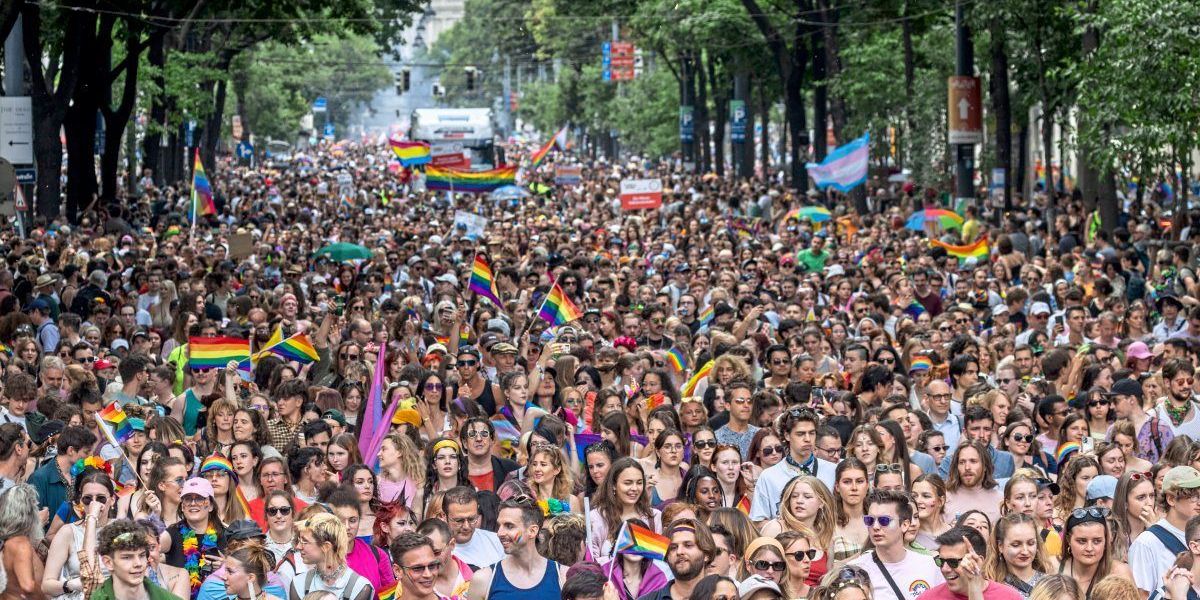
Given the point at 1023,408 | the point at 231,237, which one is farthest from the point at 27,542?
the point at 231,237

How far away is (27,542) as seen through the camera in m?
9.22

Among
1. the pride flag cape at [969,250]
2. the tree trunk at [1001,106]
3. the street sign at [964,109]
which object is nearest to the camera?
the pride flag cape at [969,250]

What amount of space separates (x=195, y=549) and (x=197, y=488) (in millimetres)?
326

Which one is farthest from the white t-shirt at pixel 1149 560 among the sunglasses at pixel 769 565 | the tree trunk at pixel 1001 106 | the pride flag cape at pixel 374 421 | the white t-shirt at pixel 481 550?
the tree trunk at pixel 1001 106

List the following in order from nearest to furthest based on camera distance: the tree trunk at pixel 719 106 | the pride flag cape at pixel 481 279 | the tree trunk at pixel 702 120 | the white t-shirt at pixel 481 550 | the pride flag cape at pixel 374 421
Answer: the white t-shirt at pixel 481 550 < the pride flag cape at pixel 374 421 < the pride flag cape at pixel 481 279 < the tree trunk at pixel 719 106 < the tree trunk at pixel 702 120

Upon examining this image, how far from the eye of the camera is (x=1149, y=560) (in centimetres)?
909

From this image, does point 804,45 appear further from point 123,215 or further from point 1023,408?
point 1023,408

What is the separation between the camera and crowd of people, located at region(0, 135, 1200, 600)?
8.85 m

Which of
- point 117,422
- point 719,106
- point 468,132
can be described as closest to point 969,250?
point 117,422

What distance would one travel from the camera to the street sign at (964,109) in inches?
1385

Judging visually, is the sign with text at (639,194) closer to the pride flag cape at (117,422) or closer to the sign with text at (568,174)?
the sign with text at (568,174)

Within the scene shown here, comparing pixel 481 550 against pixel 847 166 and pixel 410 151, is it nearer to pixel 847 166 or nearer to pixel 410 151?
pixel 847 166

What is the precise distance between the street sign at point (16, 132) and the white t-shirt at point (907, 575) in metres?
21.6

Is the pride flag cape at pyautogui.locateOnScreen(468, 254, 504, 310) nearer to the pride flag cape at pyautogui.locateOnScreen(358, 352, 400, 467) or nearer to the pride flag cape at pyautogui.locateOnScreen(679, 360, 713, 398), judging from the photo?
the pride flag cape at pyautogui.locateOnScreen(679, 360, 713, 398)
